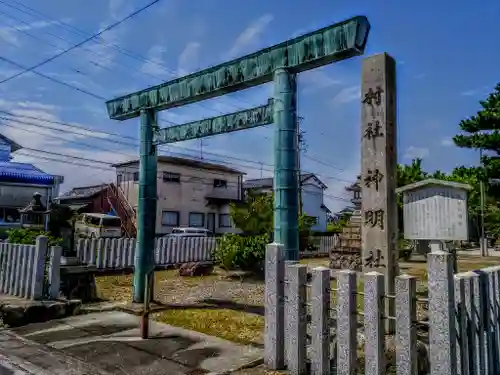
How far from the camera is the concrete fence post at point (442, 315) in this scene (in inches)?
136

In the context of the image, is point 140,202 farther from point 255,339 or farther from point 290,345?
point 290,345

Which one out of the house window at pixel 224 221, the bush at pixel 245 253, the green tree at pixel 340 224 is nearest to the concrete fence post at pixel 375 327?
the bush at pixel 245 253

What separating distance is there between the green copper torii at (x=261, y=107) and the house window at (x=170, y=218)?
23506mm

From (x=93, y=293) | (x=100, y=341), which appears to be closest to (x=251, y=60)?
(x=100, y=341)

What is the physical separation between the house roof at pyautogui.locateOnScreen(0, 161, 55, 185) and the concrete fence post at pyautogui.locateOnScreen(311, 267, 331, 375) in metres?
21.7

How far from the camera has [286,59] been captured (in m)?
6.73

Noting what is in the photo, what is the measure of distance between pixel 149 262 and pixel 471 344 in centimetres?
684

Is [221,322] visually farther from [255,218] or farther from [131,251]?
[255,218]

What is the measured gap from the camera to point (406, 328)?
3717 mm

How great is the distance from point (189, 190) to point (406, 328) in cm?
3171

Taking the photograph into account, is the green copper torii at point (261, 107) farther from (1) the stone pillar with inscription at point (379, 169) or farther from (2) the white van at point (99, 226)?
(2) the white van at point (99, 226)

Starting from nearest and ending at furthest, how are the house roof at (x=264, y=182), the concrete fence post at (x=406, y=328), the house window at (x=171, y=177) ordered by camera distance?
the concrete fence post at (x=406, y=328), the house window at (x=171, y=177), the house roof at (x=264, y=182)

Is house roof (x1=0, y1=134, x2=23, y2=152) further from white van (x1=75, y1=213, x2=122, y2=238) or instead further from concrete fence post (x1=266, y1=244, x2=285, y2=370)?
concrete fence post (x1=266, y1=244, x2=285, y2=370)

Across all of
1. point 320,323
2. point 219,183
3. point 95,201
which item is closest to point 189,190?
point 219,183
